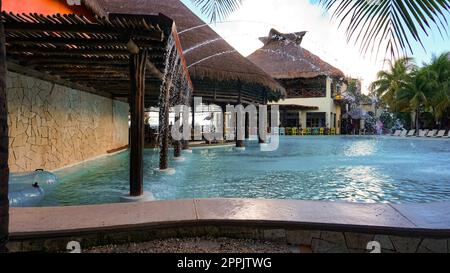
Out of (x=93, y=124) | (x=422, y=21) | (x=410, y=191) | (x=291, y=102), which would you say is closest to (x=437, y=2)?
(x=422, y=21)

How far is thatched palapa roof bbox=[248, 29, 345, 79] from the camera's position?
1170 inches

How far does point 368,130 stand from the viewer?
121 ft

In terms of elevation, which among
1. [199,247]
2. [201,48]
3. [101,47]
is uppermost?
[201,48]

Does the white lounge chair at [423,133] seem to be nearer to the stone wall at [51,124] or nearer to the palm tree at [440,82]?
the palm tree at [440,82]

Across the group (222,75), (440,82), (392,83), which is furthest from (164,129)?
(392,83)

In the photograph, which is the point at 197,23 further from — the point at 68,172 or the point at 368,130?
the point at 368,130

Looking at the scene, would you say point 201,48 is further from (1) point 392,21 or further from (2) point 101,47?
(1) point 392,21

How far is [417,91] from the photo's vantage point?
27.9 m

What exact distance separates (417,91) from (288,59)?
10.1 m

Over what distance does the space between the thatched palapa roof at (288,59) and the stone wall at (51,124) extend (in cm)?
2068

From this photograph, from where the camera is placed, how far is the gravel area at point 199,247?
291cm

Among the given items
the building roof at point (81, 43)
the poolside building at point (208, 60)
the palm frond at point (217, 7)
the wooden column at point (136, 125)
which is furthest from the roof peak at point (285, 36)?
the palm frond at point (217, 7)

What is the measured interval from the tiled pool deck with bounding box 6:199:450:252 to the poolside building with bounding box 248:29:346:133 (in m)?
27.1

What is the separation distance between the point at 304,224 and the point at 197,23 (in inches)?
535
